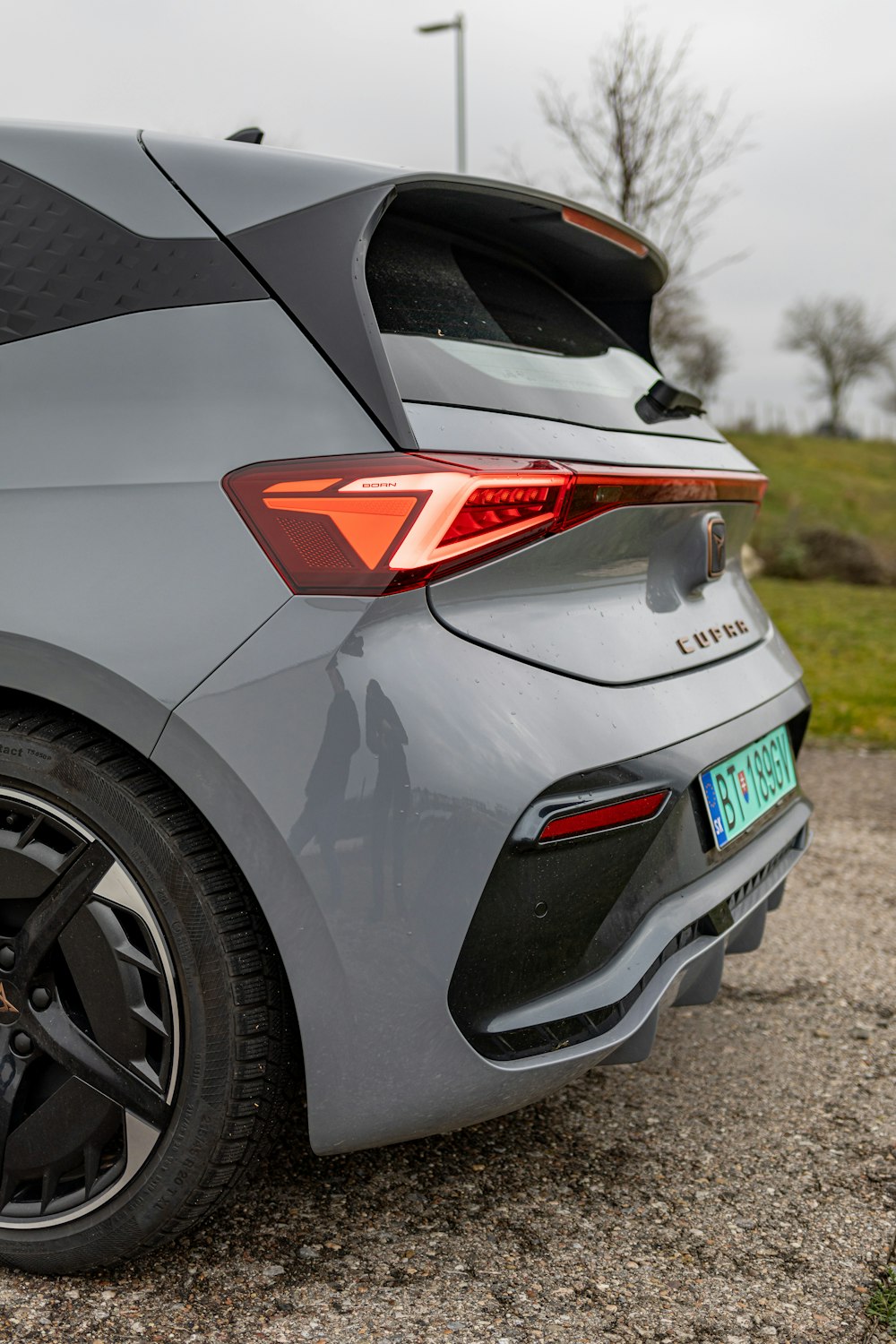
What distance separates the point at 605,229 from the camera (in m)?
2.28

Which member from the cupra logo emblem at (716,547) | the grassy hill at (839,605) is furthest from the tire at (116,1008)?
the grassy hill at (839,605)

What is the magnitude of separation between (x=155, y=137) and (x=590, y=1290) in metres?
1.92

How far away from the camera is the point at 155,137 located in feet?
5.82

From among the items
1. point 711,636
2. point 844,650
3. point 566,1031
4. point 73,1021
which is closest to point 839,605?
point 844,650

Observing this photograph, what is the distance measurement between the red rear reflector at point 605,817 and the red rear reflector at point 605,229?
3.67 ft

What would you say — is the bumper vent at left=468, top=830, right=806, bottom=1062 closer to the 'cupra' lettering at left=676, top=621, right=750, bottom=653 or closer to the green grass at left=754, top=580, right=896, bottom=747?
the 'cupra' lettering at left=676, top=621, right=750, bottom=653

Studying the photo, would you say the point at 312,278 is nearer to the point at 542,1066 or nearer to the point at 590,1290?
the point at 542,1066

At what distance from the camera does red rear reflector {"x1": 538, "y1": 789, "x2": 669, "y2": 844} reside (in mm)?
1577

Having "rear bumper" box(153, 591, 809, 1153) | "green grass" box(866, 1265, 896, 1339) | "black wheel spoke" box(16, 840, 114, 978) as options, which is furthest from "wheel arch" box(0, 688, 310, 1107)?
"green grass" box(866, 1265, 896, 1339)

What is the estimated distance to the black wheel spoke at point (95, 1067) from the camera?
1666 millimetres

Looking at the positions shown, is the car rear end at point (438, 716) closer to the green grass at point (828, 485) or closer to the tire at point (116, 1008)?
the tire at point (116, 1008)

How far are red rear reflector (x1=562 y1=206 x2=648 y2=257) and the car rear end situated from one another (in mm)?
297

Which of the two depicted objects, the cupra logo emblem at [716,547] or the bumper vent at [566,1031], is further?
the cupra logo emblem at [716,547]

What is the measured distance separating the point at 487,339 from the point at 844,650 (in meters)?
9.86
